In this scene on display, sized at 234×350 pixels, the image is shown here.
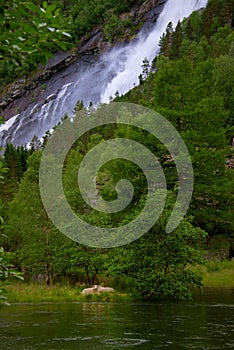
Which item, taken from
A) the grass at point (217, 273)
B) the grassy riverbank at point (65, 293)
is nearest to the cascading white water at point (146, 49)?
the grass at point (217, 273)

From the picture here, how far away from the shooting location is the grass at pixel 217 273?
31.5m

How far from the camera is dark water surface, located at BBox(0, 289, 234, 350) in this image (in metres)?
13.1

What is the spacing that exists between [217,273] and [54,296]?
1211 cm

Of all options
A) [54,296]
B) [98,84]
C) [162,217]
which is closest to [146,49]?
[98,84]

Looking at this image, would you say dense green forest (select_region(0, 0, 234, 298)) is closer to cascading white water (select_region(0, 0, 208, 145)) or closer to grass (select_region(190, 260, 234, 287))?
grass (select_region(190, 260, 234, 287))

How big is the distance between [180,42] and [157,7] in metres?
80.4

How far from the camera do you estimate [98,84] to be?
15312cm

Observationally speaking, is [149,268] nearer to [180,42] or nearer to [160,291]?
[160,291]

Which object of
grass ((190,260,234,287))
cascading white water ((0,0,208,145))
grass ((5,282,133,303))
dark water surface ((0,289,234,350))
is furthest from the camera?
cascading white water ((0,0,208,145))

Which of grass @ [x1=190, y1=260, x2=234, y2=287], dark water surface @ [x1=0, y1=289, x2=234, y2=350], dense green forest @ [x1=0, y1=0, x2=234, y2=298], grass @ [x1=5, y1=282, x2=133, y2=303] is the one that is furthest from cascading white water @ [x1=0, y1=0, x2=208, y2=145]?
dark water surface @ [x1=0, y1=289, x2=234, y2=350]

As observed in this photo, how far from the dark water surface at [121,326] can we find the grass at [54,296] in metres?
2.23

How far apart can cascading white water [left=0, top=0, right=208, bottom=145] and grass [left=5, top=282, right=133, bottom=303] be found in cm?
10711

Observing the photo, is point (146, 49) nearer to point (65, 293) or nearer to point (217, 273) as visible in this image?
point (217, 273)

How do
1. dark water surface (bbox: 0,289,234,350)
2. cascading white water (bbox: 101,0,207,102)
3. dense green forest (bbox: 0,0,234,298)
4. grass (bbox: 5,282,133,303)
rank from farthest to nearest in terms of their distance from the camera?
cascading white water (bbox: 101,0,207,102)
grass (bbox: 5,282,133,303)
dense green forest (bbox: 0,0,234,298)
dark water surface (bbox: 0,289,234,350)
